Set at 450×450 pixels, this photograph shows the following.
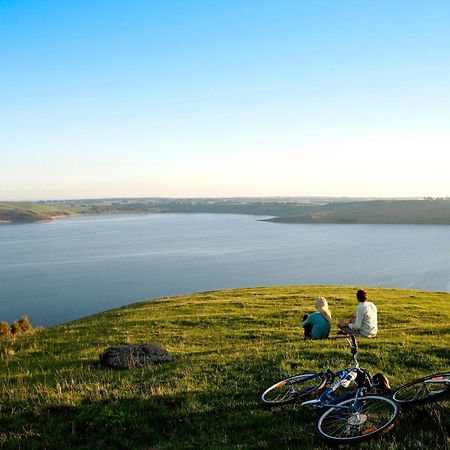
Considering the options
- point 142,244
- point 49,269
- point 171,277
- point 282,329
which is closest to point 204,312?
point 282,329

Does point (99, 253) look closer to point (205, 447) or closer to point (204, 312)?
point (204, 312)

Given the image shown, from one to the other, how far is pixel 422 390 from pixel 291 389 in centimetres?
290

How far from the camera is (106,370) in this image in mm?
14062

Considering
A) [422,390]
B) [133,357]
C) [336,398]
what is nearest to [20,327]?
[133,357]

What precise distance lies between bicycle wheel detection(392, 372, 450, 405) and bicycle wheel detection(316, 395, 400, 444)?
0.78 metres

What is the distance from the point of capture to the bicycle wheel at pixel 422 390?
326 inches

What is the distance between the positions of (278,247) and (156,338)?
115042mm

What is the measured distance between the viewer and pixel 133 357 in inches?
574

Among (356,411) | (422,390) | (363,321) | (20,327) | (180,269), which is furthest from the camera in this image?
(180,269)

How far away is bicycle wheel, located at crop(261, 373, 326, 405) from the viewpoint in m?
9.72

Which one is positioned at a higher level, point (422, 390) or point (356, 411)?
point (422, 390)

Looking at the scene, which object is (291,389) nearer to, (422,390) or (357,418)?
(357,418)

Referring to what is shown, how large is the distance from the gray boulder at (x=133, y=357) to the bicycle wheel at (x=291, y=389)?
5.68 metres

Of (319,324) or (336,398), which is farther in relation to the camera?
(319,324)
